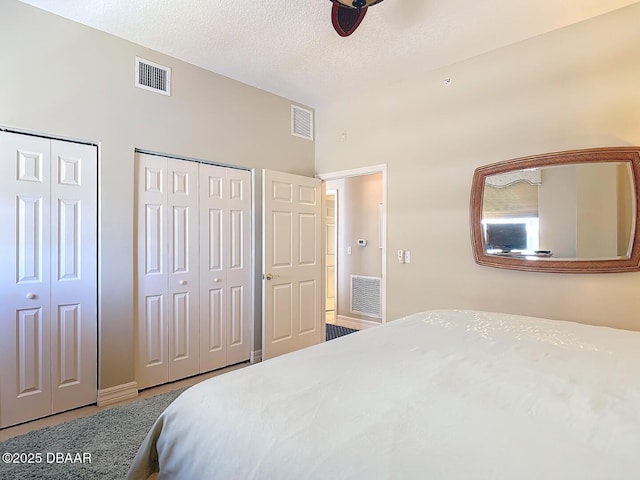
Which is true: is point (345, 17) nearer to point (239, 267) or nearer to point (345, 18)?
point (345, 18)

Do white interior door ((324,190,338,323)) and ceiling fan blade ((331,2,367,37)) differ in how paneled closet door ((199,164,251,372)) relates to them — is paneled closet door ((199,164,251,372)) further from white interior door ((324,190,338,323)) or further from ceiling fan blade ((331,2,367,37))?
white interior door ((324,190,338,323))

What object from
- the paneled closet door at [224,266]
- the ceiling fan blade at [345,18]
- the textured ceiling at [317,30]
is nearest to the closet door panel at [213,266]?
the paneled closet door at [224,266]

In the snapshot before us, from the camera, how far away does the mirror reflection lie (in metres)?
2.32

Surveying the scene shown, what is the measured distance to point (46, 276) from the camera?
241 centimetres

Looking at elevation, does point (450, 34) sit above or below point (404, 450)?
above

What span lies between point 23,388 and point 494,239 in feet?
11.5

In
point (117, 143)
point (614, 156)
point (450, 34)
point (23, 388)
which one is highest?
point (450, 34)

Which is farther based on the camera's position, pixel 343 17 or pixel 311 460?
pixel 343 17

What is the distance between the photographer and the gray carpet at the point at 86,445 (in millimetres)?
1816

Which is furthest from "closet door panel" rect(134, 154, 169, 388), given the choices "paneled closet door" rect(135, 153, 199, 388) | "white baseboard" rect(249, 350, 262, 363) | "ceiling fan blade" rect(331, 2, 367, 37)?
"ceiling fan blade" rect(331, 2, 367, 37)

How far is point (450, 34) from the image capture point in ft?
8.63

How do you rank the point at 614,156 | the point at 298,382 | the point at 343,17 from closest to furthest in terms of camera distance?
the point at 298,382, the point at 343,17, the point at 614,156

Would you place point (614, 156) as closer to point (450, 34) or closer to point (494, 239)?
point (494, 239)

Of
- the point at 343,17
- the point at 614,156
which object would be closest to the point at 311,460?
the point at 343,17
